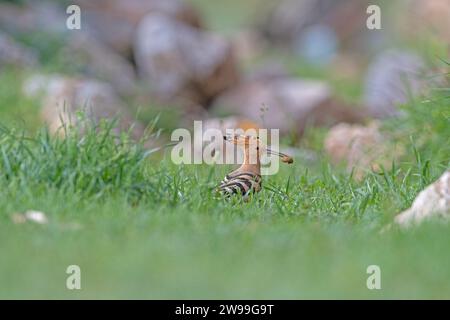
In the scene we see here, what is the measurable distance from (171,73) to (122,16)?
2899 mm

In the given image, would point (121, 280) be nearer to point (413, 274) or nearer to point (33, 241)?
point (33, 241)

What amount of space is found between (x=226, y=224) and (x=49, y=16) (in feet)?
35.5

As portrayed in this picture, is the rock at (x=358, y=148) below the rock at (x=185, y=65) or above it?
below

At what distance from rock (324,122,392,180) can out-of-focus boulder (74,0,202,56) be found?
7.32 metres

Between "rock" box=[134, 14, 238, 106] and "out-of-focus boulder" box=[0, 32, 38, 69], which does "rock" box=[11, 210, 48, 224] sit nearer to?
"out-of-focus boulder" box=[0, 32, 38, 69]

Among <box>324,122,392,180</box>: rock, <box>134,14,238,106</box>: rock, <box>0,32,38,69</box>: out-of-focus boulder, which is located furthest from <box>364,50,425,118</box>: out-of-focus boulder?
<box>0,32,38,69</box>: out-of-focus boulder

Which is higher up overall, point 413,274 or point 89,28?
point 89,28

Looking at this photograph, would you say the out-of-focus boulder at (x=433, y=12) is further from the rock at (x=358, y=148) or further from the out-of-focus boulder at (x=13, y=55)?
the rock at (x=358, y=148)

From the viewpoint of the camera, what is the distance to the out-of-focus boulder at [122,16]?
15.6 metres

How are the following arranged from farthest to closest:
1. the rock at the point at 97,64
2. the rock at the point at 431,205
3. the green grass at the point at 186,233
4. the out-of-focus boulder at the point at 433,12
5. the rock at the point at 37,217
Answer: the out-of-focus boulder at the point at 433,12 → the rock at the point at 97,64 → the rock at the point at 431,205 → the rock at the point at 37,217 → the green grass at the point at 186,233

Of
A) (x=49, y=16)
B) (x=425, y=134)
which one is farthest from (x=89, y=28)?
(x=425, y=134)

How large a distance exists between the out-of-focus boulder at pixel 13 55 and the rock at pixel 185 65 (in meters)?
1.86

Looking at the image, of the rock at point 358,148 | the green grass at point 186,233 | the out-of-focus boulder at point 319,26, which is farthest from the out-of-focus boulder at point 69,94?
the out-of-focus boulder at point 319,26

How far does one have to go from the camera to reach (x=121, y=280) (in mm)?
3975
